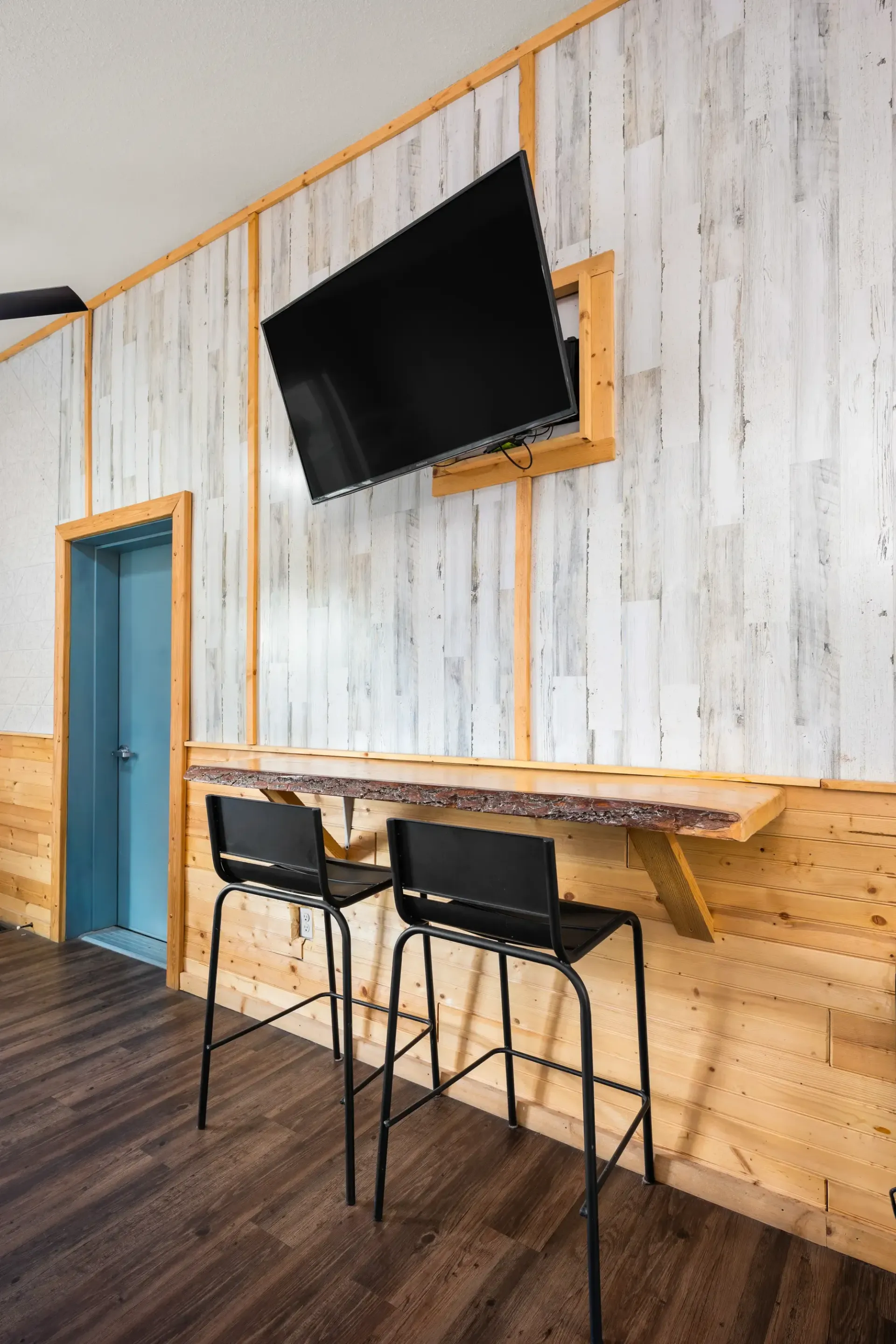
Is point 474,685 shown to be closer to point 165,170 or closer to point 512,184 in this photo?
point 512,184

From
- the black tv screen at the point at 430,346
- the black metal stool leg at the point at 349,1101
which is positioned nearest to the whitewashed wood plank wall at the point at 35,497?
the black tv screen at the point at 430,346

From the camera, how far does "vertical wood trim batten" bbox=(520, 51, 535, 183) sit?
2.24m

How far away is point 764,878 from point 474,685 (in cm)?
97

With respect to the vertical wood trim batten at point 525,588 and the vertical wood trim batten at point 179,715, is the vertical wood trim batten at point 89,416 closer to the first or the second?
the vertical wood trim batten at point 179,715

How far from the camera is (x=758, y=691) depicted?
1.81 meters

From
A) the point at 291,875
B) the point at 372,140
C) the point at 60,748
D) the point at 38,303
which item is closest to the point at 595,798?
the point at 291,875

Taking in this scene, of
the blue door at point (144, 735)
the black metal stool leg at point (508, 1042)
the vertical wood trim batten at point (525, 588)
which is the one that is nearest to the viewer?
the black metal stool leg at point (508, 1042)

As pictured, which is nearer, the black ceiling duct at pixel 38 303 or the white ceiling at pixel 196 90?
the white ceiling at pixel 196 90

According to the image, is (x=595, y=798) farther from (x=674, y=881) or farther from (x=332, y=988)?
(x=332, y=988)

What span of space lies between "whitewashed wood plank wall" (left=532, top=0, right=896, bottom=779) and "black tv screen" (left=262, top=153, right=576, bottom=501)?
33 centimetres

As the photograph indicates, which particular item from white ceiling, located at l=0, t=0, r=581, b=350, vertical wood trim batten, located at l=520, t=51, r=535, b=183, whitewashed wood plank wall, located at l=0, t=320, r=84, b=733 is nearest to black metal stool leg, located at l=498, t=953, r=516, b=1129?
vertical wood trim batten, located at l=520, t=51, r=535, b=183

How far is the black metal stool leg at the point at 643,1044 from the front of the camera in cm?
183

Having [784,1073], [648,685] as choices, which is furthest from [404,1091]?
[648,685]

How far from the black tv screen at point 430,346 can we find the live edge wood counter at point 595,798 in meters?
0.89
